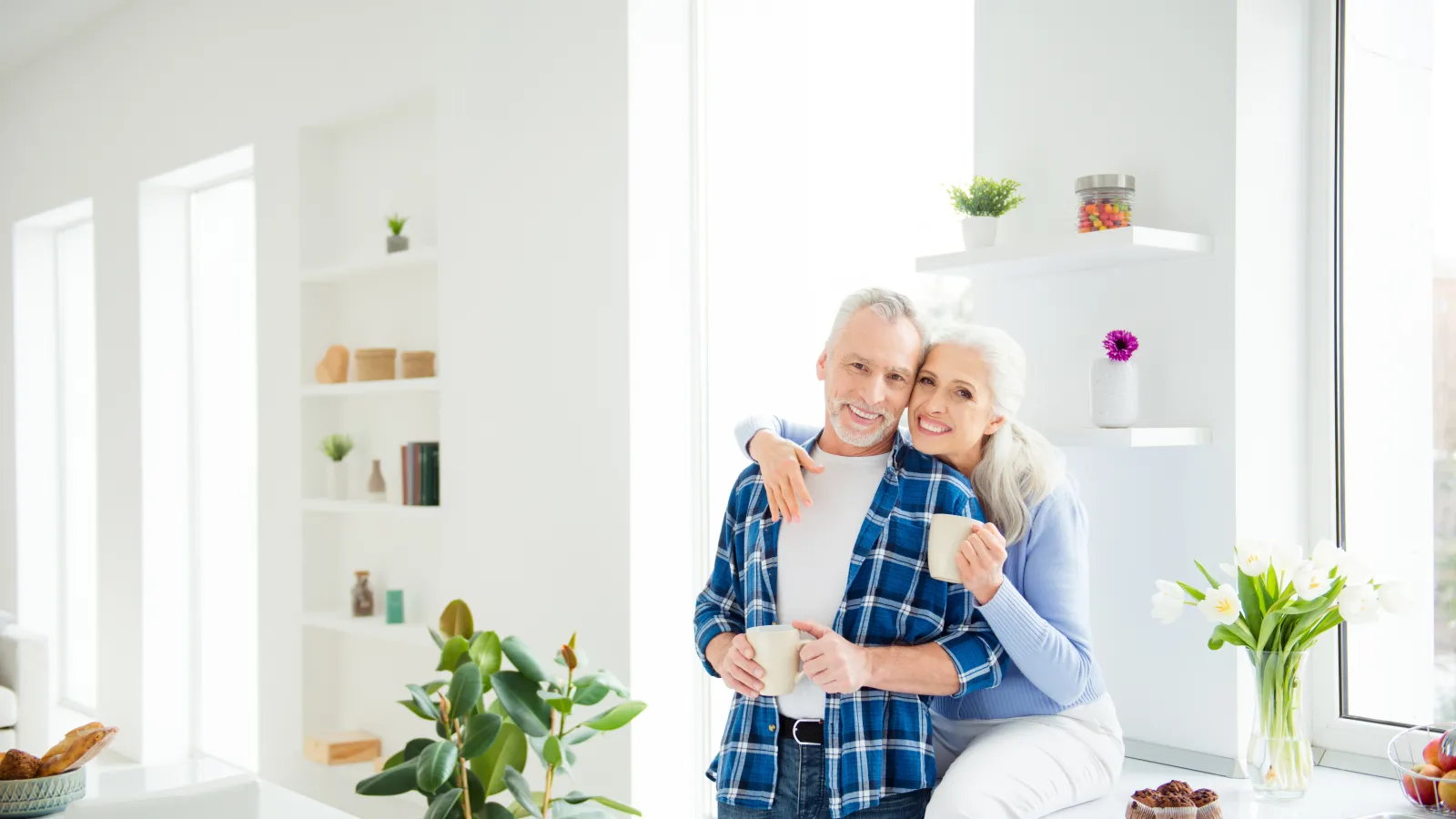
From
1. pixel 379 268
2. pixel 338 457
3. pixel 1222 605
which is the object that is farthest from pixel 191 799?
pixel 338 457

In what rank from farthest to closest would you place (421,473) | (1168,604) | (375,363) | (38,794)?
(375,363) → (421,473) → (1168,604) → (38,794)

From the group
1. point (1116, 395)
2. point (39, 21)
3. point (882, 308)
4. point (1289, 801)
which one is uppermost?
point (39, 21)

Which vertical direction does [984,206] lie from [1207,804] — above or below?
above

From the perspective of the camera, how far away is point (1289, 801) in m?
1.80

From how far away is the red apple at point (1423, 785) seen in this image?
64.9 inches

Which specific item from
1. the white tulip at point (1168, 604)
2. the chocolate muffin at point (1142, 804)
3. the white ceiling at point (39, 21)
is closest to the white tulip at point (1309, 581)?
the white tulip at point (1168, 604)

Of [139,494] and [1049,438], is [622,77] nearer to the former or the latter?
[1049,438]

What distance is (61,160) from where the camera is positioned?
5.68 m

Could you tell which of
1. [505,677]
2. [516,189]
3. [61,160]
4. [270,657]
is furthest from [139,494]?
[505,677]

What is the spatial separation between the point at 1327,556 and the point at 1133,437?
34 centimetres

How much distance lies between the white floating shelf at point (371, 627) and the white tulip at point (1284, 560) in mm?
2460

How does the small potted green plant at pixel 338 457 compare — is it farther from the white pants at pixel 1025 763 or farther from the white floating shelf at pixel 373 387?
the white pants at pixel 1025 763

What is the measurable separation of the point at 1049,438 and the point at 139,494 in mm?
4266

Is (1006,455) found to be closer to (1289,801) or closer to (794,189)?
(1289,801)
